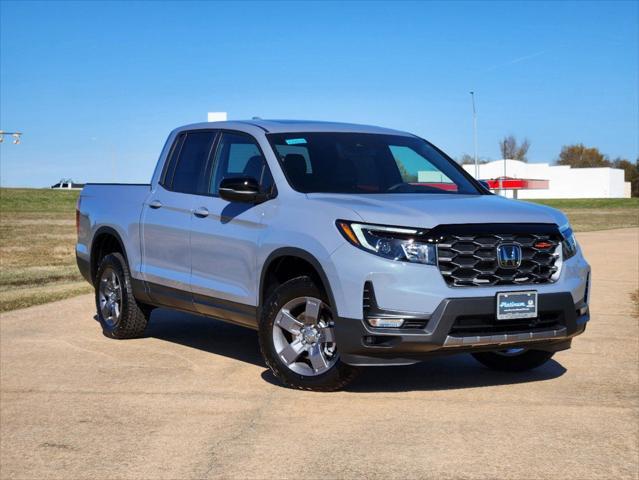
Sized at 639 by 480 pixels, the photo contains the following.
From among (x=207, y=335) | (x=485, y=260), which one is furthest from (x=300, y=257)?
(x=207, y=335)

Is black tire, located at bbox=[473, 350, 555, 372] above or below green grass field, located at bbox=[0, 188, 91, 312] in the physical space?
above

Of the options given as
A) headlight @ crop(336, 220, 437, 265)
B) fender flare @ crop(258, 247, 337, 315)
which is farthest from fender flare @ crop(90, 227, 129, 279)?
headlight @ crop(336, 220, 437, 265)

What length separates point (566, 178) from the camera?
135625 millimetres

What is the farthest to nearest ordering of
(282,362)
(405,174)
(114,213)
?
(114,213) → (405,174) → (282,362)

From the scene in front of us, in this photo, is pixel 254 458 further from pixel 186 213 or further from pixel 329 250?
pixel 186 213

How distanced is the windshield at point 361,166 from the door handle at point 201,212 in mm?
806

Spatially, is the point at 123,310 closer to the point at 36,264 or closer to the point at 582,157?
the point at 36,264

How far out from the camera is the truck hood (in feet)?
21.2

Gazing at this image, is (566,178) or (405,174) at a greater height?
(405,174)

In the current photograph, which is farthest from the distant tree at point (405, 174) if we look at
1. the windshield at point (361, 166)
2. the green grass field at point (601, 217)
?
the green grass field at point (601, 217)

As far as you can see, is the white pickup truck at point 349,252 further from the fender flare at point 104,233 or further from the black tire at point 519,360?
the fender flare at point 104,233

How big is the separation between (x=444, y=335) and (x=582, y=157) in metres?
173

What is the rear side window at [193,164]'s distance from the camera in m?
8.41

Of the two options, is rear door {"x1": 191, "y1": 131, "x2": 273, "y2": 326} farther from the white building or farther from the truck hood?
the white building
